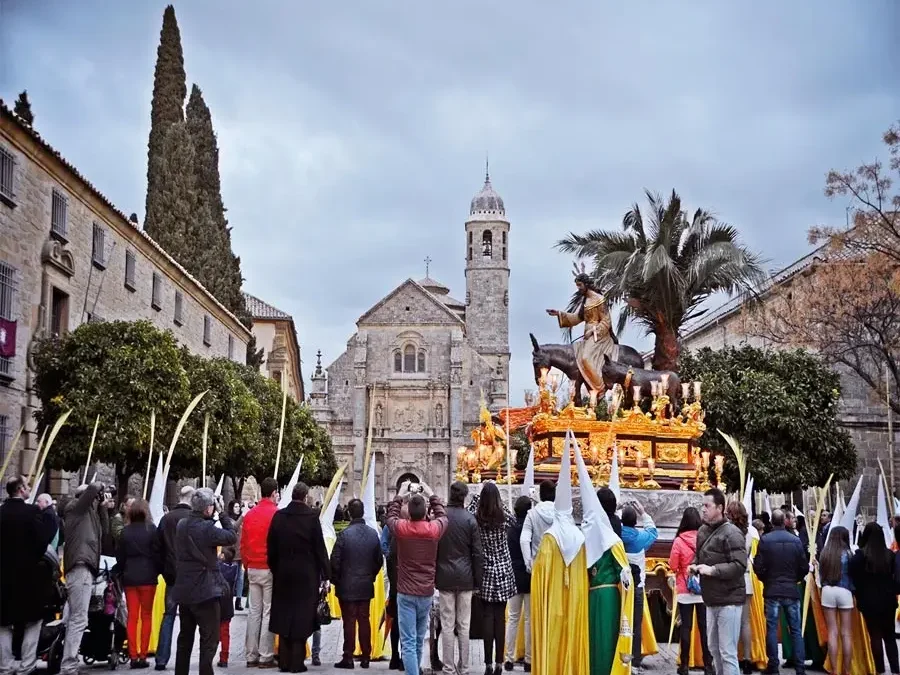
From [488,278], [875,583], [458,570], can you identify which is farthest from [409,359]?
[458,570]

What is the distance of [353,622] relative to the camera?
10078 mm

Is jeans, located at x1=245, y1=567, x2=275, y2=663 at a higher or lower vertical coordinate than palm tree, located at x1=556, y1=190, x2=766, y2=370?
lower

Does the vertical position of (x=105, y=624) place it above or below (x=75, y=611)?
below

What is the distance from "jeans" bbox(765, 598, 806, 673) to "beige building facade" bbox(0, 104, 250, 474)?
13780mm

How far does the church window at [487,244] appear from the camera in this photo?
78875 millimetres

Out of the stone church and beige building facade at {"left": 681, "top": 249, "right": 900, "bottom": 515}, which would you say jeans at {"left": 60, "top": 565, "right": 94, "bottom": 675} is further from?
the stone church

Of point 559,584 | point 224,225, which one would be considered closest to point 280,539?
point 559,584

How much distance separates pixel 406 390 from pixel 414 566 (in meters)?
57.4

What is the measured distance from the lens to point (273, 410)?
113ft

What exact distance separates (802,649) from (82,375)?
1540 cm

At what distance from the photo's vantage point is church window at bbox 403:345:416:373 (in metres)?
66.9

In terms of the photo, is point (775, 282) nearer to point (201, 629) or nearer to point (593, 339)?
point (593, 339)

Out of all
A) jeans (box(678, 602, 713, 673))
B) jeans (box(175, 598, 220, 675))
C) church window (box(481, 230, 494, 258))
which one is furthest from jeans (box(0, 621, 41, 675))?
church window (box(481, 230, 494, 258))

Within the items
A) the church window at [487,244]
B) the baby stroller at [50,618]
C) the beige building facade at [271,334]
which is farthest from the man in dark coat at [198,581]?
the church window at [487,244]
